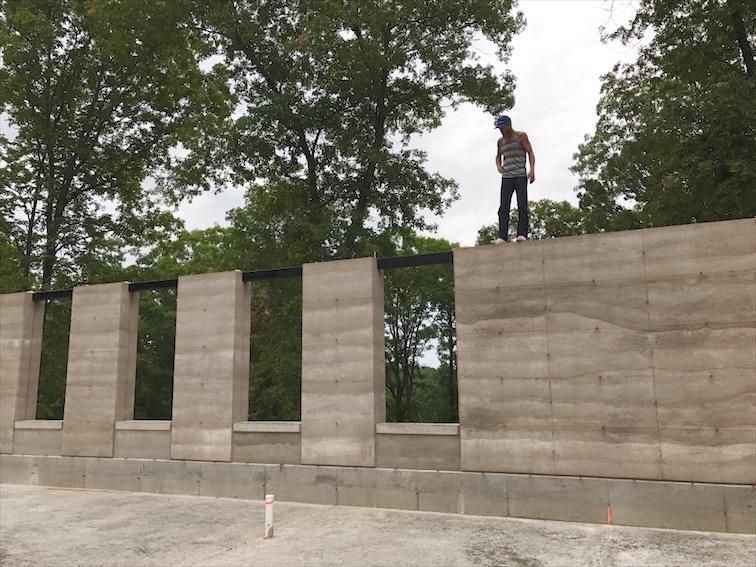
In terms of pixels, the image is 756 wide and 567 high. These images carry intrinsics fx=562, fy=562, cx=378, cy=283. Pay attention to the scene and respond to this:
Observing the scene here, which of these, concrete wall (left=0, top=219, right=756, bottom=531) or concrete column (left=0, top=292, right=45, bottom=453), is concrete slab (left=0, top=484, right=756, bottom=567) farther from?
concrete column (left=0, top=292, right=45, bottom=453)

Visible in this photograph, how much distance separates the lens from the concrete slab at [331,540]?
759cm

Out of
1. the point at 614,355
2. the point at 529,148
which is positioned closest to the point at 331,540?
the point at 614,355

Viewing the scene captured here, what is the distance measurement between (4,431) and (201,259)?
88.4 feet

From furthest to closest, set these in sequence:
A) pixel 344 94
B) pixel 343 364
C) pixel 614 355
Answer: pixel 344 94, pixel 343 364, pixel 614 355

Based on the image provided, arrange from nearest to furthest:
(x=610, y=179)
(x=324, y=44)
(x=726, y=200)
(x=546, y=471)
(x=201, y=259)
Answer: (x=546, y=471), (x=726, y=200), (x=324, y=44), (x=610, y=179), (x=201, y=259)

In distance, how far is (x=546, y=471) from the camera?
9.64m

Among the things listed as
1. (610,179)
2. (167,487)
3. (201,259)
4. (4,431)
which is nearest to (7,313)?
(4,431)

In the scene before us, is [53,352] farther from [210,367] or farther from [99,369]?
[210,367]

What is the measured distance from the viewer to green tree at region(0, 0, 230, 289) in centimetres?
2361

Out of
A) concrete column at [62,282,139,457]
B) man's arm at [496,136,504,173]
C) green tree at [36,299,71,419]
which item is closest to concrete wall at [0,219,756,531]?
concrete column at [62,282,139,457]

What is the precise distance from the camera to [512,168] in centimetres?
1124

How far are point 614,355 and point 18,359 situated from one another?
1512 centimetres

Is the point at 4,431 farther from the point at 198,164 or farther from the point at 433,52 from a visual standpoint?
the point at 433,52

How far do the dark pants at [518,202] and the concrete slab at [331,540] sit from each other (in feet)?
17.4
